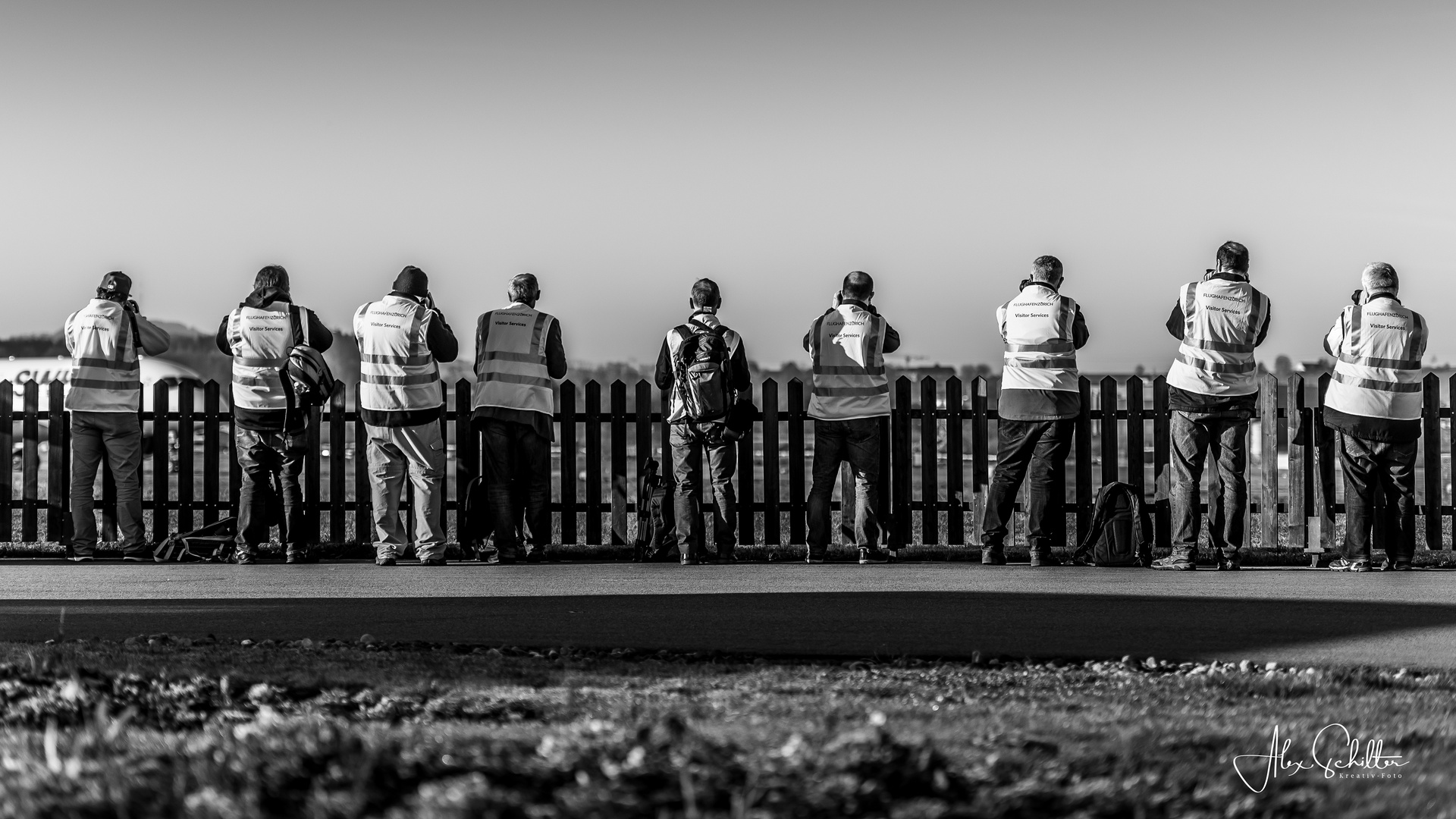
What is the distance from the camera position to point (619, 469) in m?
13.5

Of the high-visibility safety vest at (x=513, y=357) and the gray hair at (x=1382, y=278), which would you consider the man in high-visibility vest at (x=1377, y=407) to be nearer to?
the gray hair at (x=1382, y=278)

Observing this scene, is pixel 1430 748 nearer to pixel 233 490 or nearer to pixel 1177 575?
pixel 1177 575

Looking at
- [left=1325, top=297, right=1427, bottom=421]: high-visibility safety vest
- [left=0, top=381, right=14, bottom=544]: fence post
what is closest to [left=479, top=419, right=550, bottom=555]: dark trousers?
[left=0, top=381, right=14, bottom=544]: fence post

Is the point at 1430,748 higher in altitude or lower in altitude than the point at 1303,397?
lower

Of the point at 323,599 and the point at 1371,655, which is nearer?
the point at 1371,655

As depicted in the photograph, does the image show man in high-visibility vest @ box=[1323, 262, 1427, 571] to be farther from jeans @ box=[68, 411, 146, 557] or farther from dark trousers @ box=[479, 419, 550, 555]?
jeans @ box=[68, 411, 146, 557]

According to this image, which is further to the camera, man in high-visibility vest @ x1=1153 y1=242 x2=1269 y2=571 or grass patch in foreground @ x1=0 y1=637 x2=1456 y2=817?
man in high-visibility vest @ x1=1153 y1=242 x2=1269 y2=571

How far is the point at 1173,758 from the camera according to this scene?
13.3 ft

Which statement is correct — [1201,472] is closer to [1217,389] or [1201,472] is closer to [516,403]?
[1217,389]

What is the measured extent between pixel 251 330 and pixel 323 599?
3602 mm

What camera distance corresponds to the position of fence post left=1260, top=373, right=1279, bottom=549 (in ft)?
41.5

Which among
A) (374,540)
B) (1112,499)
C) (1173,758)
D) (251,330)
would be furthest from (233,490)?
(1173,758)

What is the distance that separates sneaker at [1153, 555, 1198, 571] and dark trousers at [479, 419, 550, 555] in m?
5.02

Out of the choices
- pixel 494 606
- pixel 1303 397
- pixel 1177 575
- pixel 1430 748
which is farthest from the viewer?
pixel 1303 397
